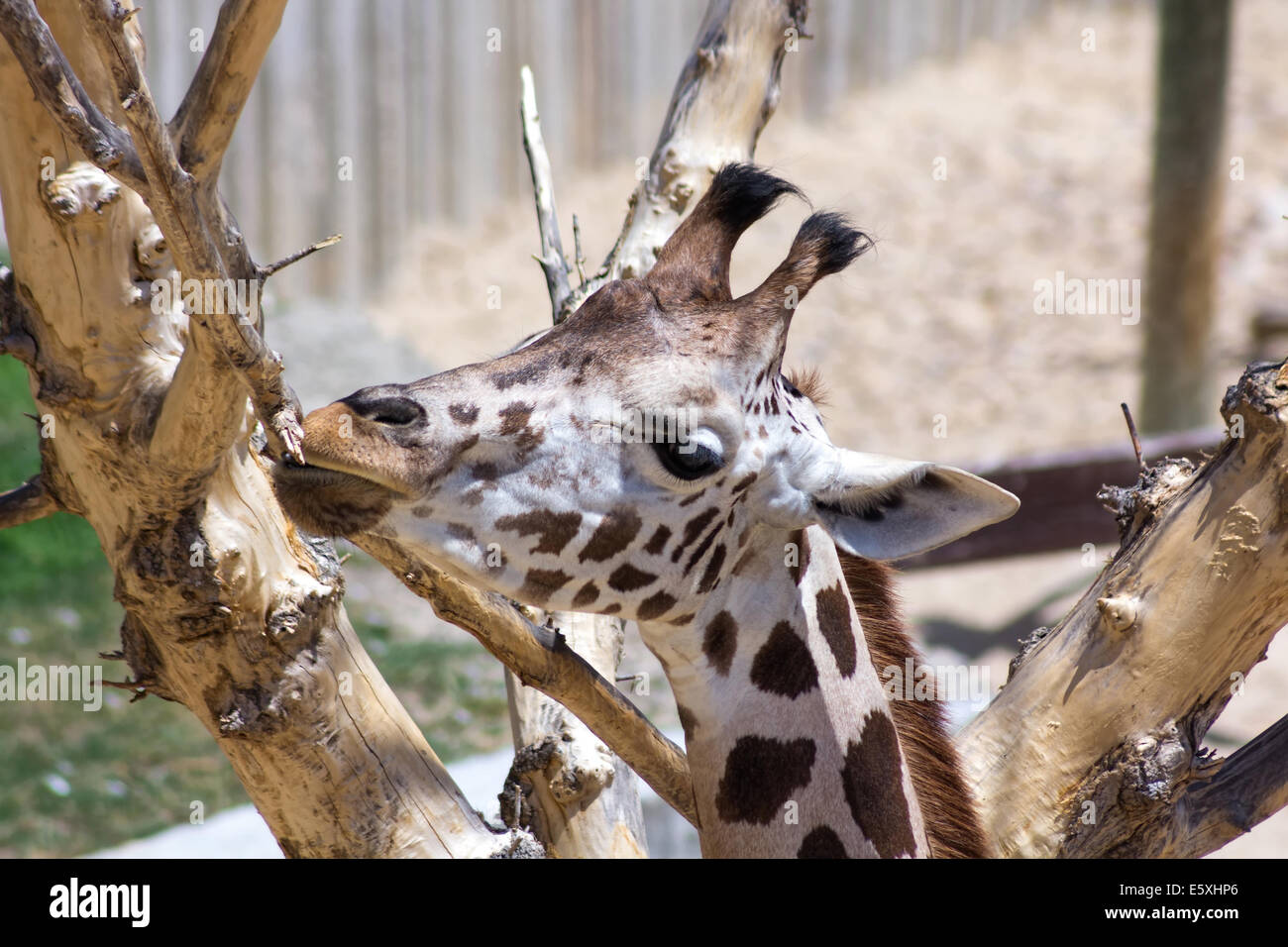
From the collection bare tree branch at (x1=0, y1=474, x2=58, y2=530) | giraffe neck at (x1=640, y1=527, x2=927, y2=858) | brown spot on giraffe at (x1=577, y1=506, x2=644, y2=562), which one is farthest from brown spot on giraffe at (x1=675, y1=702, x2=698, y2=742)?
bare tree branch at (x1=0, y1=474, x2=58, y2=530)

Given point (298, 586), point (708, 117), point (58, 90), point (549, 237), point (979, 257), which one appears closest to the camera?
point (58, 90)

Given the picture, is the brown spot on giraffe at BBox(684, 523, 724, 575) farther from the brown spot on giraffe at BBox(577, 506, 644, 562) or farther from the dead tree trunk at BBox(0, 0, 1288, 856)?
the dead tree trunk at BBox(0, 0, 1288, 856)

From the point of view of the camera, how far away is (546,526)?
1.97m

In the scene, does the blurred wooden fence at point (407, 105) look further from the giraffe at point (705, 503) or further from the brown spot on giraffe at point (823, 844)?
the brown spot on giraffe at point (823, 844)

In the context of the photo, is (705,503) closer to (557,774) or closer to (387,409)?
(387,409)

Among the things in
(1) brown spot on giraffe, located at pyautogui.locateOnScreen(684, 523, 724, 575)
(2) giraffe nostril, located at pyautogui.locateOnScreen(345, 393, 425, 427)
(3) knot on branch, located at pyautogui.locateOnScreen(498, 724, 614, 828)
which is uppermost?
(2) giraffe nostril, located at pyautogui.locateOnScreen(345, 393, 425, 427)

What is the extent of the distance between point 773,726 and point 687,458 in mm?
498

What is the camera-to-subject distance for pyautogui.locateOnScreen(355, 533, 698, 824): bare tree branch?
208 centimetres

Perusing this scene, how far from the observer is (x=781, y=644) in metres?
2.14

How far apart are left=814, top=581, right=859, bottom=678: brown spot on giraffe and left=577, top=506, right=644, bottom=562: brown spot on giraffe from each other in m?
0.39

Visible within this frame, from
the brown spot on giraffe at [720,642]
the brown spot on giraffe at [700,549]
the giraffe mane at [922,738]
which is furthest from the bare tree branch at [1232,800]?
A: the brown spot on giraffe at [700,549]

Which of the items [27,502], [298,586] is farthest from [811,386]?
[27,502]

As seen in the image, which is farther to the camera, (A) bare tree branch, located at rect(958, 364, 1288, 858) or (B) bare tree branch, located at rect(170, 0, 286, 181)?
(A) bare tree branch, located at rect(958, 364, 1288, 858)

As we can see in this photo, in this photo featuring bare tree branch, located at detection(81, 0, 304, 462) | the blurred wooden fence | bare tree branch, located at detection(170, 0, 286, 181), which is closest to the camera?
bare tree branch, located at detection(81, 0, 304, 462)
